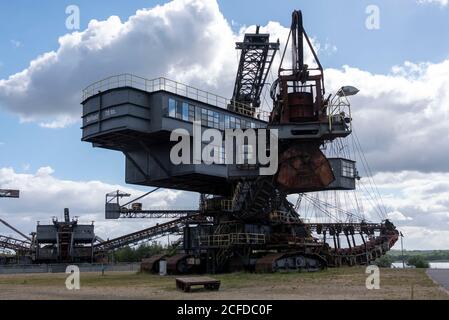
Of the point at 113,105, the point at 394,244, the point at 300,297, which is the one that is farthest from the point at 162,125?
the point at 394,244

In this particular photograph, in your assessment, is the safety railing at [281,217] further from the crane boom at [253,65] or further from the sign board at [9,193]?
the sign board at [9,193]

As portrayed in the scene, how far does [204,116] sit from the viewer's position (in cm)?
4797

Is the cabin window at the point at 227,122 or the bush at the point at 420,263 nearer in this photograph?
the cabin window at the point at 227,122

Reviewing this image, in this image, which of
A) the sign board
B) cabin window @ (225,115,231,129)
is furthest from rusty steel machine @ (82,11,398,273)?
the sign board

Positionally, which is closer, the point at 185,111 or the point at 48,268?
the point at 185,111

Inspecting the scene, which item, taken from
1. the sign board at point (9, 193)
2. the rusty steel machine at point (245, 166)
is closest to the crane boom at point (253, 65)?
the rusty steel machine at point (245, 166)

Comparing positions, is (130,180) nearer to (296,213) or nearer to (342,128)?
(296,213)

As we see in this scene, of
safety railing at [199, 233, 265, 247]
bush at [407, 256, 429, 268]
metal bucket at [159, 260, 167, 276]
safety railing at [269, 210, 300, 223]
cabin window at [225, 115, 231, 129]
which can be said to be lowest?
bush at [407, 256, 429, 268]

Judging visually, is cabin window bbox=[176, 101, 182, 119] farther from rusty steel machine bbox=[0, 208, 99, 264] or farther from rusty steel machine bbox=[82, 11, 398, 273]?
rusty steel machine bbox=[0, 208, 99, 264]

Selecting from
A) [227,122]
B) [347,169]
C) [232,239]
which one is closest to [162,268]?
[232,239]

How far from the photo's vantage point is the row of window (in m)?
44.6

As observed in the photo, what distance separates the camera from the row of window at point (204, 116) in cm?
4458

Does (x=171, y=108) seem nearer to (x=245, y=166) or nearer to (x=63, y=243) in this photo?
(x=245, y=166)

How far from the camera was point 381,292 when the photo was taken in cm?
2320
